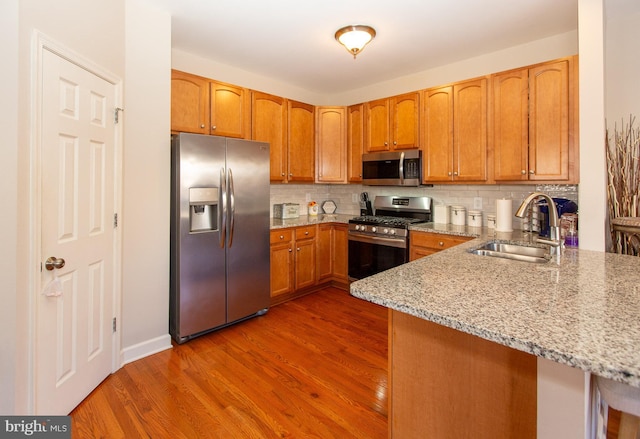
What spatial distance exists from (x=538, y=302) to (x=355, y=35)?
8.22 ft

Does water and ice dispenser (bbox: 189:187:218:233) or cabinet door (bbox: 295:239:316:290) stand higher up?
water and ice dispenser (bbox: 189:187:218:233)

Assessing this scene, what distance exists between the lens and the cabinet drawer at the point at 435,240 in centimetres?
303

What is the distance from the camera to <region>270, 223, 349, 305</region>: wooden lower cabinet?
11.5ft

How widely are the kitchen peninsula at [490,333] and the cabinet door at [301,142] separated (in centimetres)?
271

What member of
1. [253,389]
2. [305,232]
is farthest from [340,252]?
[253,389]

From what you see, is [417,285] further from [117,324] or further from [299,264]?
[299,264]

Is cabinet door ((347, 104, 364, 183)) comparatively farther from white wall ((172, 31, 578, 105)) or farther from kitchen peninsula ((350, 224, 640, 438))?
kitchen peninsula ((350, 224, 640, 438))

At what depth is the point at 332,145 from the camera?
13.9 feet

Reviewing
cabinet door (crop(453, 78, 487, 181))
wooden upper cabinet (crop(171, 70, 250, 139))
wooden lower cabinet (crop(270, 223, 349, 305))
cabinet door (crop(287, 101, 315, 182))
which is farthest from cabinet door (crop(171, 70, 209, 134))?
cabinet door (crop(453, 78, 487, 181))

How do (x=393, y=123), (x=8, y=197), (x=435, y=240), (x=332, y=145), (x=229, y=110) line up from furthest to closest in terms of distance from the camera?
(x=332, y=145) → (x=393, y=123) → (x=229, y=110) → (x=435, y=240) → (x=8, y=197)

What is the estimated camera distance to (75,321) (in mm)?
1887

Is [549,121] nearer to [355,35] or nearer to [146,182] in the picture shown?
[355,35]

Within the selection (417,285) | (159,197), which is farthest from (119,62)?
(417,285)

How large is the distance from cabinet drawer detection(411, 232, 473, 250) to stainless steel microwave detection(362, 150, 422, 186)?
2.08ft
